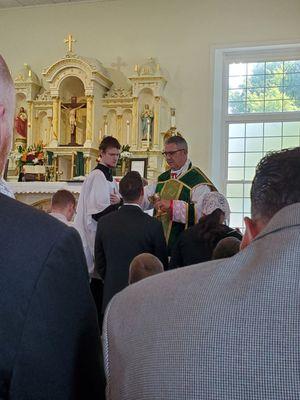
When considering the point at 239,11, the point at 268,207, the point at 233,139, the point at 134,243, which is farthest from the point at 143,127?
the point at 268,207

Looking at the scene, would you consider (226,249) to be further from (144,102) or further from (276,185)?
(144,102)

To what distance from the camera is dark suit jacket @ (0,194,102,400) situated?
79cm

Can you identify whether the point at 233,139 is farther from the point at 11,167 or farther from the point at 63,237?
the point at 63,237

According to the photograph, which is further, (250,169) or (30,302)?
(250,169)

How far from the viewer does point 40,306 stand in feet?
2.61

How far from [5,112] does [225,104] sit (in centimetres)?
714

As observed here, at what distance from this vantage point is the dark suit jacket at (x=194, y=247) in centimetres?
319

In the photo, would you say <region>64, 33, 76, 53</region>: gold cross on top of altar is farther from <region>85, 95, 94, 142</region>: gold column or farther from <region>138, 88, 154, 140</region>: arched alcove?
<region>138, 88, 154, 140</region>: arched alcove

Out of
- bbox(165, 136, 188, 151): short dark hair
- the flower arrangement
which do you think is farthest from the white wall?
bbox(165, 136, 188, 151): short dark hair

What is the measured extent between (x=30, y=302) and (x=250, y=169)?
7328 millimetres

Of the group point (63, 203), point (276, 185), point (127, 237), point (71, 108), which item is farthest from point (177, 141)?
point (71, 108)

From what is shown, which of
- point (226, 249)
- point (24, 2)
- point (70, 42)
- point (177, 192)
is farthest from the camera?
point (24, 2)

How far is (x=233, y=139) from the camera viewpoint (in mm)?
7953

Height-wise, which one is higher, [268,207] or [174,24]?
[174,24]
